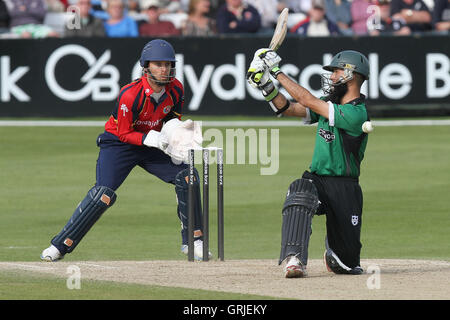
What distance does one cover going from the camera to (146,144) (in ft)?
33.5

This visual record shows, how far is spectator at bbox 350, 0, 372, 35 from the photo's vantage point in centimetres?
2342

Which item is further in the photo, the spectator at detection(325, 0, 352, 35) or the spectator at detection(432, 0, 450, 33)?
the spectator at detection(325, 0, 352, 35)

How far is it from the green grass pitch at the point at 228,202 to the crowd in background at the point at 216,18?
2.43 meters

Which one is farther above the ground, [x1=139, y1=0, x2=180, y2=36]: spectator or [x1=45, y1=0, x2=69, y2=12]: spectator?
[x1=45, y1=0, x2=69, y2=12]: spectator

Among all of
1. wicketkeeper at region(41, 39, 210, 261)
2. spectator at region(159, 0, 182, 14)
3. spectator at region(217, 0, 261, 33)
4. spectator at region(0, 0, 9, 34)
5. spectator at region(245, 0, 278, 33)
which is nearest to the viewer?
wicketkeeper at region(41, 39, 210, 261)

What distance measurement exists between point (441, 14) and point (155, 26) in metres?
5.68

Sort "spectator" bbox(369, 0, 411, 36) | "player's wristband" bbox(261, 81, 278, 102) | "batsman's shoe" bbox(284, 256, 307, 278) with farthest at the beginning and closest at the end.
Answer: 1. "spectator" bbox(369, 0, 411, 36)
2. "player's wristband" bbox(261, 81, 278, 102)
3. "batsman's shoe" bbox(284, 256, 307, 278)

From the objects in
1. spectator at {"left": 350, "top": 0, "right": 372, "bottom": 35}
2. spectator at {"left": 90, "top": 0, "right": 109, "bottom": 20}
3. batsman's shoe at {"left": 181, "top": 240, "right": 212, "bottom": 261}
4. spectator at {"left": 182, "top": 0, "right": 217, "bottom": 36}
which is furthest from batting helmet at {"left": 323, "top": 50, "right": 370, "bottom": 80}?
spectator at {"left": 90, "top": 0, "right": 109, "bottom": 20}

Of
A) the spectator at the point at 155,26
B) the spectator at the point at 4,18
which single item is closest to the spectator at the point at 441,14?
the spectator at the point at 155,26

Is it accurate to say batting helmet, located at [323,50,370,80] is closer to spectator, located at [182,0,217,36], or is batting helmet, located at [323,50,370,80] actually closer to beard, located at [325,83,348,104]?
beard, located at [325,83,348,104]

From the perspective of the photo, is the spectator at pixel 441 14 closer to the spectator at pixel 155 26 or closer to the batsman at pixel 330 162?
the spectator at pixel 155 26

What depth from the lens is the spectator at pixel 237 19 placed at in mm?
22984

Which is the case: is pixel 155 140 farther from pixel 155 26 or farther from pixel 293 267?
pixel 155 26

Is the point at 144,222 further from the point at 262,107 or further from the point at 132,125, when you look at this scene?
the point at 262,107
